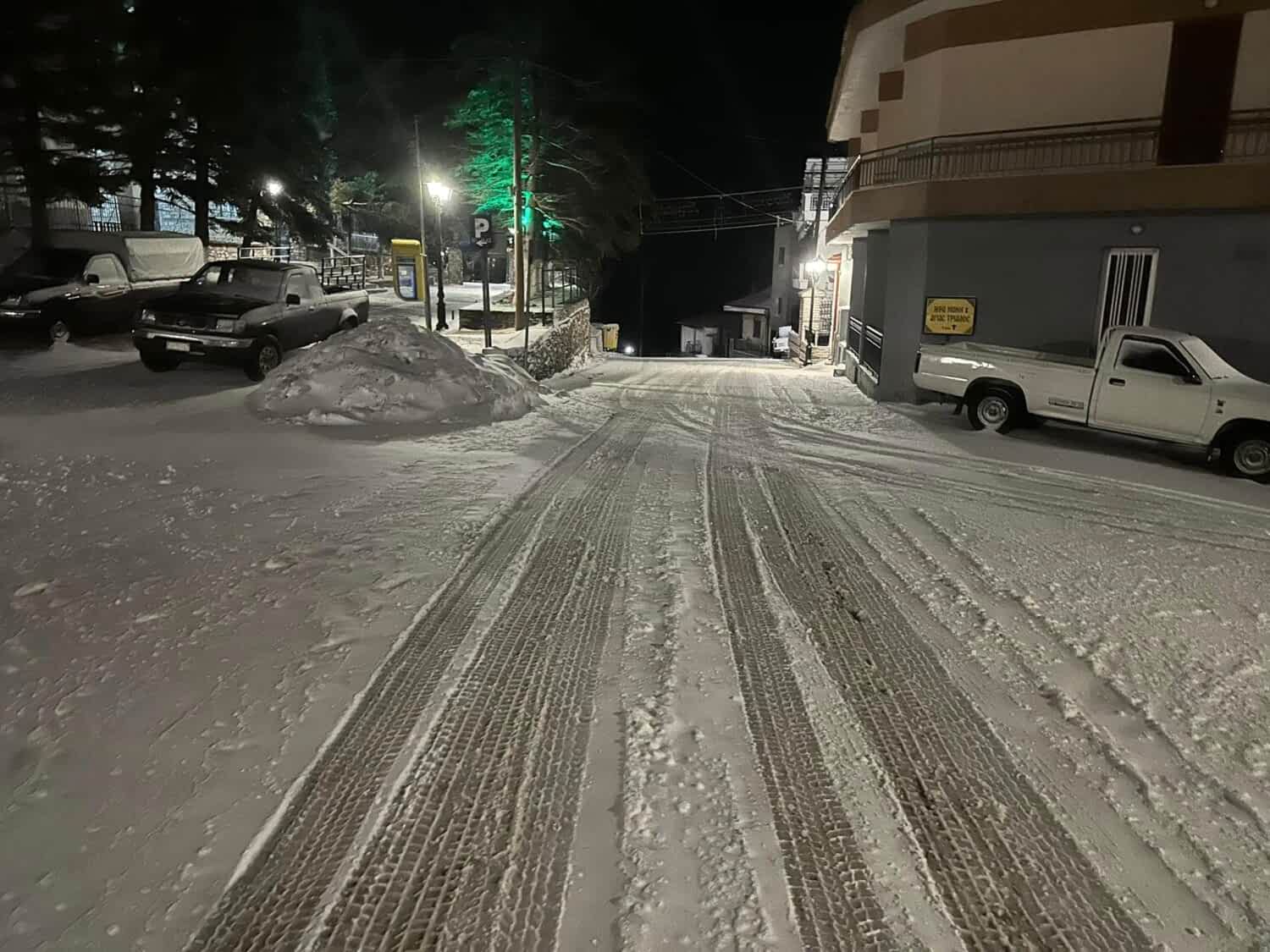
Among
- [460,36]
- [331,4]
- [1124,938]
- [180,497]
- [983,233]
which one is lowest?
[1124,938]

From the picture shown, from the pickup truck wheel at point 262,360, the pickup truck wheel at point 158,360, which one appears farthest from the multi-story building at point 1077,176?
the pickup truck wheel at point 158,360

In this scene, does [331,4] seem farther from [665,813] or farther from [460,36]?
[665,813]

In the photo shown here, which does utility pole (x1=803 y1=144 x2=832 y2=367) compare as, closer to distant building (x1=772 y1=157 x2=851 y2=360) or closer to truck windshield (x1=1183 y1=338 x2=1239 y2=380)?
distant building (x1=772 y1=157 x2=851 y2=360)

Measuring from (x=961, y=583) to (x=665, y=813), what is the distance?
3599 millimetres

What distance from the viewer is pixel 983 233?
1506 cm

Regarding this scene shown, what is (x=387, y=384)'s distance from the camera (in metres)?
11.3

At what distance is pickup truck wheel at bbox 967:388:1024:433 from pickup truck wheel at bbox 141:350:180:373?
41.7ft

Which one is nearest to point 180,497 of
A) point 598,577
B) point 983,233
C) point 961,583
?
point 598,577

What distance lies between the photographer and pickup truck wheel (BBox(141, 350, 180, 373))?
13078mm

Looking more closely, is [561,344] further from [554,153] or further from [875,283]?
[554,153]

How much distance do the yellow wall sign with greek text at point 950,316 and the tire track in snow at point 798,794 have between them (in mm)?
11369

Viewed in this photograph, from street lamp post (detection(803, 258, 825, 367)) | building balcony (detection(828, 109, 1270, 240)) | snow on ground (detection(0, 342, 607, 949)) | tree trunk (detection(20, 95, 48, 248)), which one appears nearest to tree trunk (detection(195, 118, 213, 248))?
tree trunk (detection(20, 95, 48, 248))

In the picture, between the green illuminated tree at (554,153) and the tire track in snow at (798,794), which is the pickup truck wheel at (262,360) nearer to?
the tire track in snow at (798,794)

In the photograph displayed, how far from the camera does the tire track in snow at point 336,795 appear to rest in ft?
9.32
